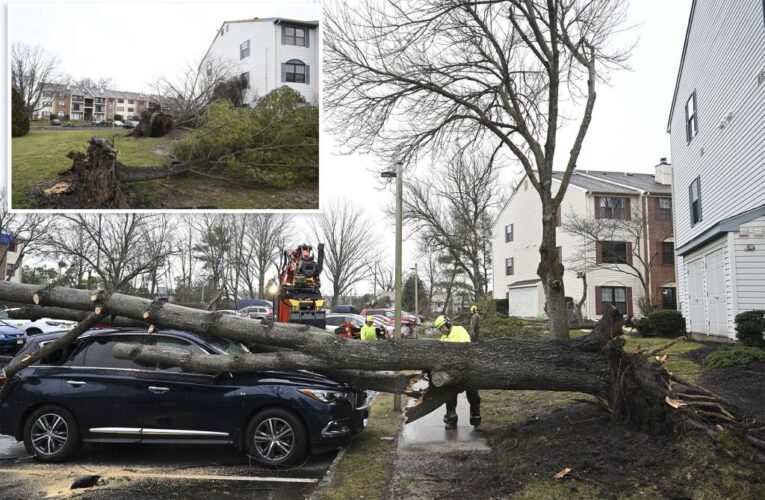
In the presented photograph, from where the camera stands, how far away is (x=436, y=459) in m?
6.46

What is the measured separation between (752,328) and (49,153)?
49.3 ft

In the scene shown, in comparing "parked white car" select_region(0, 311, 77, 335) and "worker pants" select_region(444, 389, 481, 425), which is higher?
"parked white car" select_region(0, 311, 77, 335)

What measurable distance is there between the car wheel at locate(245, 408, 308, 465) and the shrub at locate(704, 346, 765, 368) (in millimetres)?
7571

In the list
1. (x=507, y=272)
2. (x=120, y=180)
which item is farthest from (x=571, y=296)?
(x=120, y=180)

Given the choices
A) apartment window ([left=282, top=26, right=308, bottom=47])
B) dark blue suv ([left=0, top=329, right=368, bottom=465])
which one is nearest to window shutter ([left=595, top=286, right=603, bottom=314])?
apartment window ([left=282, top=26, right=308, bottom=47])

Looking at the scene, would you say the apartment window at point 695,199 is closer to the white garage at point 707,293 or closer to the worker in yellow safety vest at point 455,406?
the white garage at point 707,293

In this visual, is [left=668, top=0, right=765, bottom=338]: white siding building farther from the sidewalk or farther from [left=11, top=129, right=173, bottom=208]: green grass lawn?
[left=11, top=129, right=173, bottom=208]: green grass lawn

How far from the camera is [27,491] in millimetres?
5641

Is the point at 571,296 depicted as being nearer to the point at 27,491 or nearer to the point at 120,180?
the point at 120,180

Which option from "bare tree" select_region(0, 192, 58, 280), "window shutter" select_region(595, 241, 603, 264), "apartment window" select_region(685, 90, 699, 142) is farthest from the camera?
"window shutter" select_region(595, 241, 603, 264)

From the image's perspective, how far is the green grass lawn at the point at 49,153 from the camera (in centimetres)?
1241

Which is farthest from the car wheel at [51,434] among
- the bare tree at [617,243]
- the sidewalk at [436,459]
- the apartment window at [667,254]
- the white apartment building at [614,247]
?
the apartment window at [667,254]

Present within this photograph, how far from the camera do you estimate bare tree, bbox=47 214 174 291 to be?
32.8 m

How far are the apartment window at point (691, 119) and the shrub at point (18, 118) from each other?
63.7 ft
